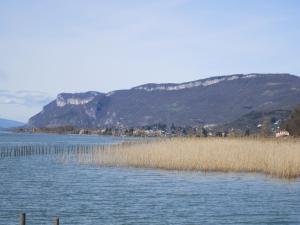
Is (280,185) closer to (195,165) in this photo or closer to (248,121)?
(195,165)

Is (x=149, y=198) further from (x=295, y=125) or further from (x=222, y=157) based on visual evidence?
(x=295, y=125)

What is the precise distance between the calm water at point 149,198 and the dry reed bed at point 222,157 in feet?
4.71

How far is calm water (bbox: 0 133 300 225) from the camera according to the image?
65.0ft

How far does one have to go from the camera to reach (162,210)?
21297 millimetres

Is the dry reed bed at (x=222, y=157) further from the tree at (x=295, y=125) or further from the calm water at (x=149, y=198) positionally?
the tree at (x=295, y=125)

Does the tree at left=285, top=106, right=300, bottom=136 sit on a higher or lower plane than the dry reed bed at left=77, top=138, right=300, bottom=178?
higher

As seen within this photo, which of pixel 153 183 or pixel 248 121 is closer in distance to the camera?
pixel 153 183

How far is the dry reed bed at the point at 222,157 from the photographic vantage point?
1260 inches

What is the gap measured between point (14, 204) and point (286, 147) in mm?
17656

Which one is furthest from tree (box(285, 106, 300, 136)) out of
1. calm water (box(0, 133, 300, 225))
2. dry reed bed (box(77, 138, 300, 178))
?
calm water (box(0, 133, 300, 225))

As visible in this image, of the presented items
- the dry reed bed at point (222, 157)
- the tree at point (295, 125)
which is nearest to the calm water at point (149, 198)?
the dry reed bed at point (222, 157)

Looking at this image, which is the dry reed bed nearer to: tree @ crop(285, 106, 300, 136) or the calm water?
the calm water

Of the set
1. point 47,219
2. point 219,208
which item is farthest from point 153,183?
point 47,219

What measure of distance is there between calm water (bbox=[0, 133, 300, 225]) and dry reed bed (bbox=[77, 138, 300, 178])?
144 cm
